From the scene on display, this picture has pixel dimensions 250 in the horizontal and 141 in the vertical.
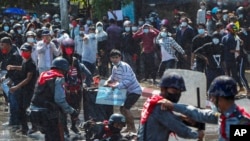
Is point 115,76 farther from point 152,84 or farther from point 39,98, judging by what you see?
point 152,84

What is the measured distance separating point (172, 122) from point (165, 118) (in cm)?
7

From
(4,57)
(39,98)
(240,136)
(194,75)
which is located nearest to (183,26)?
(4,57)

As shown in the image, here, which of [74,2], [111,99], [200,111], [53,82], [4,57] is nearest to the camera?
[200,111]

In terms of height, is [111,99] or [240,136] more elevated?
[240,136]

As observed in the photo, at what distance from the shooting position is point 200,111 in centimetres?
625

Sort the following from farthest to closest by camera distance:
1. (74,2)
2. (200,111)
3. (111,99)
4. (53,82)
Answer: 1. (74,2)
2. (111,99)
3. (53,82)
4. (200,111)

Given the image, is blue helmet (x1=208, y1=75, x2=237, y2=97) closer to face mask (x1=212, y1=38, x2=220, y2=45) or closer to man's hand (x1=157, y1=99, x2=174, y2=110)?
man's hand (x1=157, y1=99, x2=174, y2=110)

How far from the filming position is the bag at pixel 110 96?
12.5m

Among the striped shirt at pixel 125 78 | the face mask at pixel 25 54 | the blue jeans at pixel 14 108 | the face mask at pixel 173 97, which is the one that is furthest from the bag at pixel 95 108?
the face mask at pixel 173 97

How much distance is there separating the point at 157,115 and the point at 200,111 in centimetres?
42

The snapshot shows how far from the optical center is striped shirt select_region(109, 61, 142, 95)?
41.4ft

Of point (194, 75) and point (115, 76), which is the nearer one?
point (194, 75)

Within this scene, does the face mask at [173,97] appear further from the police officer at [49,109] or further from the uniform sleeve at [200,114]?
the police officer at [49,109]

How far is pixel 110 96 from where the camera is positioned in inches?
494
